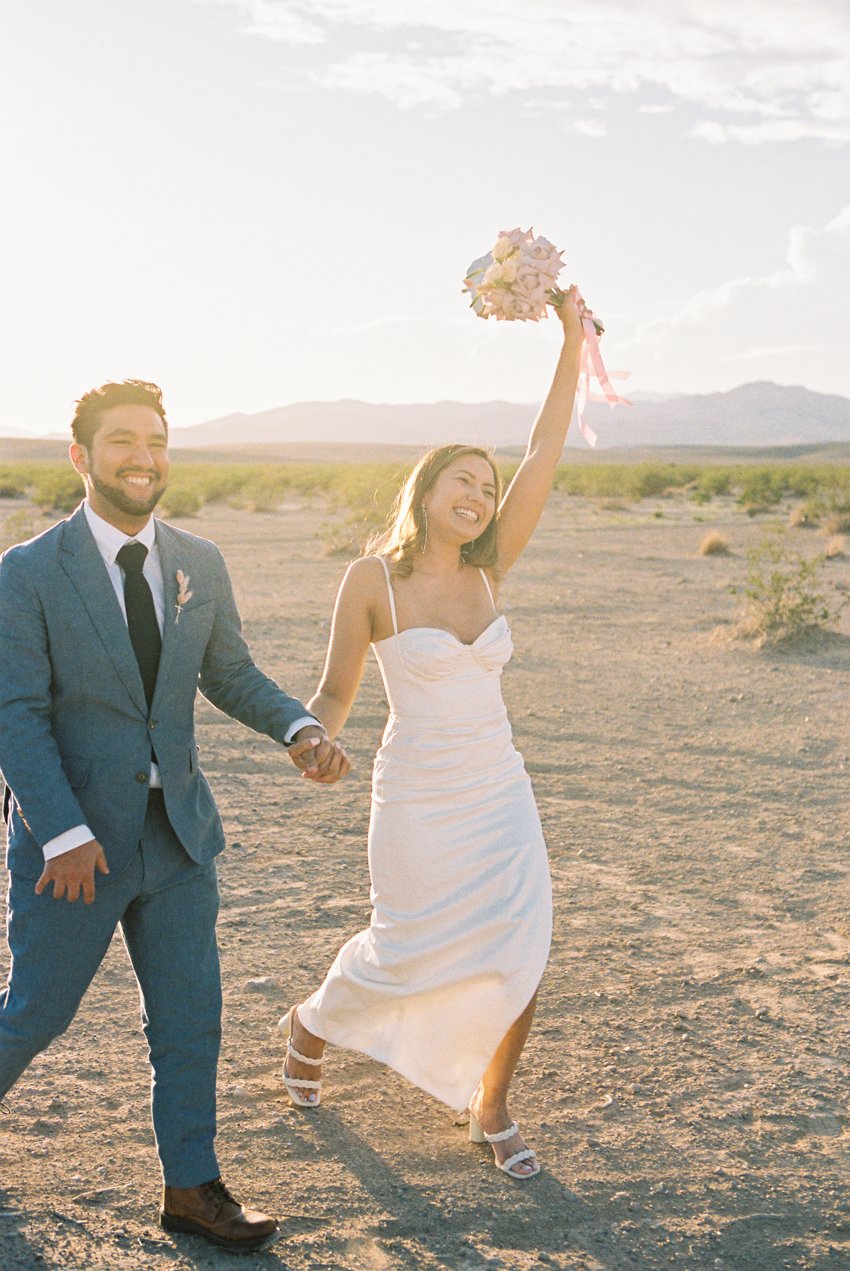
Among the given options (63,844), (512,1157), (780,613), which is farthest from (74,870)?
(780,613)

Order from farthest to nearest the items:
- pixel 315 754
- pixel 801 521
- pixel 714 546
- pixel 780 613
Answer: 1. pixel 801 521
2. pixel 714 546
3. pixel 780 613
4. pixel 315 754

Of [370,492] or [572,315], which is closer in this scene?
Result: [572,315]

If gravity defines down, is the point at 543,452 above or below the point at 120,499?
above

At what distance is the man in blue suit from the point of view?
3.33 meters

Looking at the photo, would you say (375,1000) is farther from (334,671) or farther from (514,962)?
(334,671)

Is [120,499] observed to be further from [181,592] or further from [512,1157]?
[512,1157]

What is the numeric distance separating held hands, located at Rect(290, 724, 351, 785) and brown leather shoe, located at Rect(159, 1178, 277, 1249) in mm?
1104

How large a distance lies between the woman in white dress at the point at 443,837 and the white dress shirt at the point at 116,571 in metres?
0.77

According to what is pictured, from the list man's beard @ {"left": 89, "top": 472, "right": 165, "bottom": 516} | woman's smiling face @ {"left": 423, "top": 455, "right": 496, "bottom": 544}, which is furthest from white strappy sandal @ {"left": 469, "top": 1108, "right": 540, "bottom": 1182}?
man's beard @ {"left": 89, "top": 472, "right": 165, "bottom": 516}

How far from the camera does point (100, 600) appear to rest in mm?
3414

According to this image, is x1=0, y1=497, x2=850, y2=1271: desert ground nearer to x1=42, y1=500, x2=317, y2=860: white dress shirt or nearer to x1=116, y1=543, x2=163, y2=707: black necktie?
x1=42, y1=500, x2=317, y2=860: white dress shirt

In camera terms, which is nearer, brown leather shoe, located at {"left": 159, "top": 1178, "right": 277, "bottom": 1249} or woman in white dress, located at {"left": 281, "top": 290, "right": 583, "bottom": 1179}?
brown leather shoe, located at {"left": 159, "top": 1178, "right": 277, "bottom": 1249}

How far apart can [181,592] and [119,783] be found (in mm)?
517

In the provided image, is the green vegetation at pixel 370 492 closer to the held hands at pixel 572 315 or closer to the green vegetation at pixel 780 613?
the green vegetation at pixel 780 613
